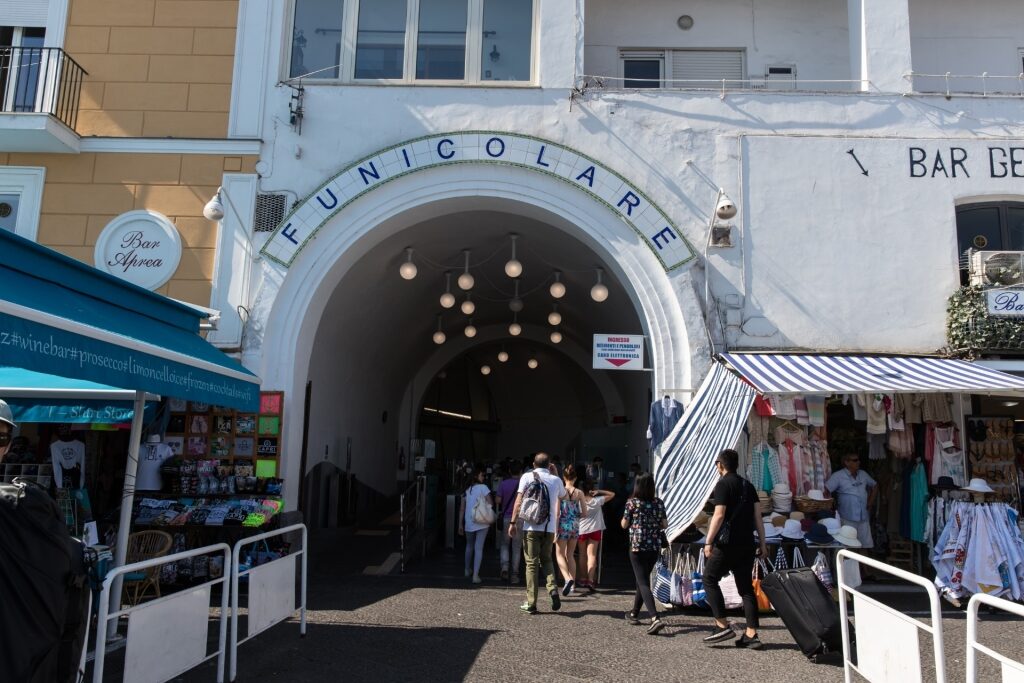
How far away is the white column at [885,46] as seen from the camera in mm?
10312

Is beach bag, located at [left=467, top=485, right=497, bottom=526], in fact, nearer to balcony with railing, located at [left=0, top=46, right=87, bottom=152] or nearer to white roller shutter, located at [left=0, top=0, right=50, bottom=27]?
balcony with railing, located at [left=0, top=46, right=87, bottom=152]

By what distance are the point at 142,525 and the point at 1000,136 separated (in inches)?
475

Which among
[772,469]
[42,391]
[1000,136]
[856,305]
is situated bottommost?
[772,469]

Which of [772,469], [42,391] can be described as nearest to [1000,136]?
[772,469]

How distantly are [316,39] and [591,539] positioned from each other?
7872 mm

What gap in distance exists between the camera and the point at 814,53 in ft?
38.0

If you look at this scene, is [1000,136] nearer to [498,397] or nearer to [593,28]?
[593,28]

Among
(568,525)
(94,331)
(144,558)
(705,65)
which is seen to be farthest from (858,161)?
(144,558)

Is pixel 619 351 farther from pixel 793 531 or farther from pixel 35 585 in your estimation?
pixel 35 585

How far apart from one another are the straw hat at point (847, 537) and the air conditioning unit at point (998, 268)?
148 inches

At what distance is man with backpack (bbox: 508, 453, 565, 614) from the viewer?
313 inches

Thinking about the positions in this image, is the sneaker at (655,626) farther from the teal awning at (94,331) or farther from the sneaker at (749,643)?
the teal awning at (94,331)

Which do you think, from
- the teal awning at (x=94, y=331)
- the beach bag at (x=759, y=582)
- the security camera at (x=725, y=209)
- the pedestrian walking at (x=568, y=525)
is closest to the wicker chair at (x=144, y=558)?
the teal awning at (x=94, y=331)

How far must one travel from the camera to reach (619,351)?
988 cm
